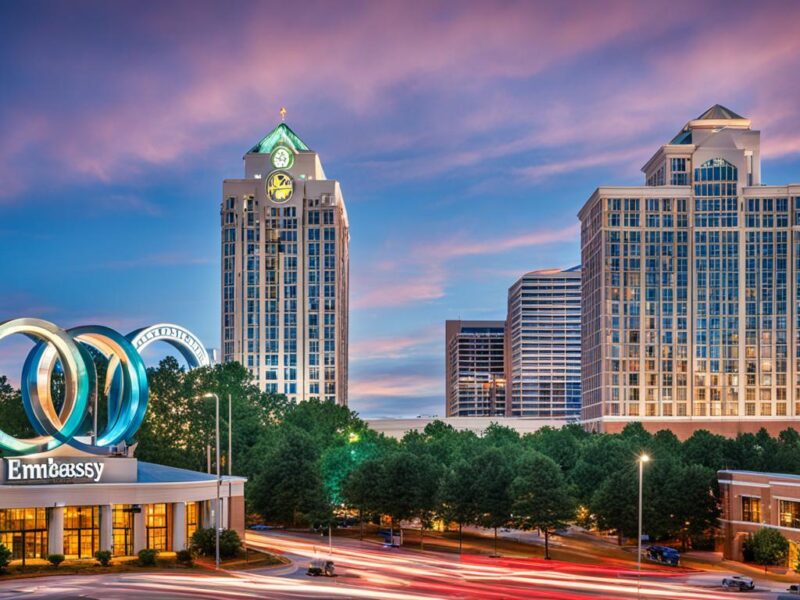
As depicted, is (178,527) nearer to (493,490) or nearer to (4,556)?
(4,556)

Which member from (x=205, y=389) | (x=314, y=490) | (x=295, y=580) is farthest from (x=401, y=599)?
(x=205, y=389)

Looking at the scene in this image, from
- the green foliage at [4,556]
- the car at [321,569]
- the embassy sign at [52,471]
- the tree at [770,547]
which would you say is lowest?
the tree at [770,547]

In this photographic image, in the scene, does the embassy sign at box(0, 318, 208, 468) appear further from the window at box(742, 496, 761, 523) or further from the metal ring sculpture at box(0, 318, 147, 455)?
the window at box(742, 496, 761, 523)

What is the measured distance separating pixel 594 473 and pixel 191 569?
2255 inches

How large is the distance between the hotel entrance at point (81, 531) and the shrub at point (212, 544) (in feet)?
24.0

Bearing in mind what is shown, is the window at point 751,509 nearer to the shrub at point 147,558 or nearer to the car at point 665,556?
the car at point 665,556

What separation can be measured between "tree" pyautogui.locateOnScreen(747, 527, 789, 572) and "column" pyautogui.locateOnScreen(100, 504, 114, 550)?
5536 centimetres

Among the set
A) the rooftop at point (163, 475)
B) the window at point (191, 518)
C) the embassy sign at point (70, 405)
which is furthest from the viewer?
the window at point (191, 518)

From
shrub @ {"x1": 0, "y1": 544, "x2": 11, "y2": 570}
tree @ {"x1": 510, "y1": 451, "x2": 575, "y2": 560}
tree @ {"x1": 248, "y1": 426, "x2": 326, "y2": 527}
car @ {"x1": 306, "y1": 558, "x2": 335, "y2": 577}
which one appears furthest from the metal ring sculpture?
tree @ {"x1": 510, "y1": 451, "x2": 575, "y2": 560}

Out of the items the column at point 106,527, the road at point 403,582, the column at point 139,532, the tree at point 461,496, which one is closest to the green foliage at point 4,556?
the road at point 403,582

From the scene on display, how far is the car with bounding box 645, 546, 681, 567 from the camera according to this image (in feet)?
297

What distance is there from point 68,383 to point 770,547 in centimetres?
6095

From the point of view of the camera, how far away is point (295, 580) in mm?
66938

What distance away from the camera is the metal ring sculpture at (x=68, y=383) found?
69.4 meters
